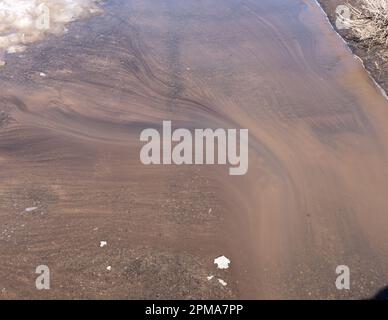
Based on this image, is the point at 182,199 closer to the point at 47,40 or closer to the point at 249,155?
the point at 249,155

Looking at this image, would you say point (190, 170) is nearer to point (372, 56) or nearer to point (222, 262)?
point (222, 262)

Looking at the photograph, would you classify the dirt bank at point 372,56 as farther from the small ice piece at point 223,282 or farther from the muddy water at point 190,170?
the small ice piece at point 223,282

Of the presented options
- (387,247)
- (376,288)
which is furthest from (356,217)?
(376,288)

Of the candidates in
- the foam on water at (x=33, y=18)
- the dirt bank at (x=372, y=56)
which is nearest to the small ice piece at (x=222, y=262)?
the dirt bank at (x=372, y=56)

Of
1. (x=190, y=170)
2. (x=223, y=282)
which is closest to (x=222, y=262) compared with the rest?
(x=223, y=282)

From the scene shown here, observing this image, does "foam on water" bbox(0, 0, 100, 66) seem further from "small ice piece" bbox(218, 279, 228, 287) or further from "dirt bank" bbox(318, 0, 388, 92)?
"small ice piece" bbox(218, 279, 228, 287)
